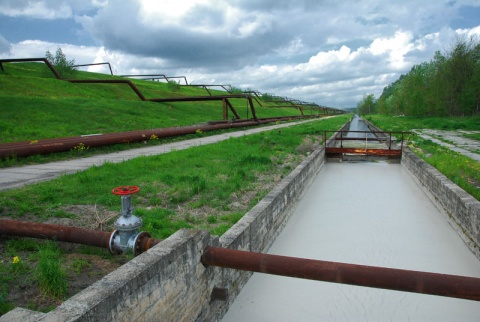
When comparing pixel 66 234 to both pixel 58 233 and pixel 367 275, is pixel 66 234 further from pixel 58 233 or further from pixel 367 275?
pixel 367 275

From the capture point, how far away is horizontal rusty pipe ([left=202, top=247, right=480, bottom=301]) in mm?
2518

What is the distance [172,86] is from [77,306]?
131 ft

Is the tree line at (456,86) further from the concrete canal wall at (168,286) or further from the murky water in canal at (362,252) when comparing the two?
the concrete canal wall at (168,286)

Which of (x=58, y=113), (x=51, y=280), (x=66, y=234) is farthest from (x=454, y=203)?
(x=58, y=113)

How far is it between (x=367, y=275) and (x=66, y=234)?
2.80 m

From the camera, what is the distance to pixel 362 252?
6121 millimetres

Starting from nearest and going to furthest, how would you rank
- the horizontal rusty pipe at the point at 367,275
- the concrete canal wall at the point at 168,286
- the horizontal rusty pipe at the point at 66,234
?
the concrete canal wall at the point at 168,286, the horizontal rusty pipe at the point at 367,275, the horizontal rusty pipe at the point at 66,234

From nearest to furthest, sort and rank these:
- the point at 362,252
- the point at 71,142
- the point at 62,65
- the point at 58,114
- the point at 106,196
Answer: the point at 106,196 < the point at 362,252 < the point at 71,142 < the point at 58,114 < the point at 62,65

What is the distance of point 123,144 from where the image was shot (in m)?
11.0

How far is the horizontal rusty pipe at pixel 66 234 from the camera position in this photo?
10.8ft

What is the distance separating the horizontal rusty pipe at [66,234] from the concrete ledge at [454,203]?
532 cm

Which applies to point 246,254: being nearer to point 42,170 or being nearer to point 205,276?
point 205,276

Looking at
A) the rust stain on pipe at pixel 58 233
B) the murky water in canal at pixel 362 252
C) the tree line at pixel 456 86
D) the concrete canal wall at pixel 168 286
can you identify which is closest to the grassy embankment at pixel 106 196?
the rust stain on pipe at pixel 58 233

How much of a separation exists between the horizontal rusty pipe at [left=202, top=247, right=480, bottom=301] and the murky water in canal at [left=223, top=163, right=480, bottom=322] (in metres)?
1.60
